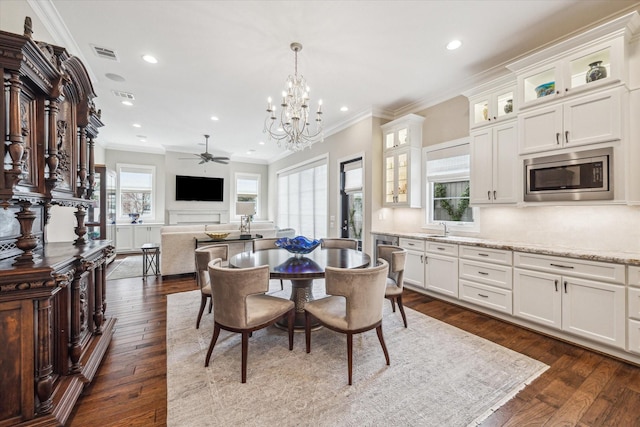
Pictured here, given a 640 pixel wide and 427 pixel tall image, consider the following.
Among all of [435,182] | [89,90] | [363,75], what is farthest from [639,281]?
[89,90]

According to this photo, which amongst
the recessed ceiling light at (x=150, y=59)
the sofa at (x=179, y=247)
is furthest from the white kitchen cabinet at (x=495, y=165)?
the recessed ceiling light at (x=150, y=59)

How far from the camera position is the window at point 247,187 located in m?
9.62

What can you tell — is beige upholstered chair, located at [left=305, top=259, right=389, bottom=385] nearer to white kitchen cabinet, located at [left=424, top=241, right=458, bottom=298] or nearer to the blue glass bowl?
the blue glass bowl

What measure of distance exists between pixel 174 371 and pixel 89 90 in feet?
8.13

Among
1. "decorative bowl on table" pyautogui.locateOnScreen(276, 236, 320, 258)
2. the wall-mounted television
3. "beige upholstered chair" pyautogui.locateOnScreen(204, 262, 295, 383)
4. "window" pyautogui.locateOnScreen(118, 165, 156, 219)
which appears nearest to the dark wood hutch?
"beige upholstered chair" pyautogui.locateOnScreen(204, 262, 295, 383)

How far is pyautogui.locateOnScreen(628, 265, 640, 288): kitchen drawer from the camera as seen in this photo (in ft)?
7.34

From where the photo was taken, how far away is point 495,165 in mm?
3436

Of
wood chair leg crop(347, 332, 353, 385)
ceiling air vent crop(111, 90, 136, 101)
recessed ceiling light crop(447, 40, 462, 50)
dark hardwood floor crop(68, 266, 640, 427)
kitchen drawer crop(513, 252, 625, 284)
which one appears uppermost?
ceiling air vent crop(111, 90, 136, 101)

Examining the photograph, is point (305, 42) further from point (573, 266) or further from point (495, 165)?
point (573, 266)

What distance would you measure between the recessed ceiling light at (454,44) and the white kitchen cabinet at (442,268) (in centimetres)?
240

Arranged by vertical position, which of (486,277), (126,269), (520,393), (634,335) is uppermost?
(486,277)

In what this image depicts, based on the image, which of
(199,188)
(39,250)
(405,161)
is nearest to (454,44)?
(405,161)

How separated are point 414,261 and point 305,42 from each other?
131 inches

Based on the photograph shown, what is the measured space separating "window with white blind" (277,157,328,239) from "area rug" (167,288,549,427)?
3834 mm
